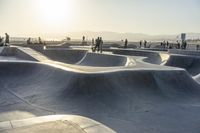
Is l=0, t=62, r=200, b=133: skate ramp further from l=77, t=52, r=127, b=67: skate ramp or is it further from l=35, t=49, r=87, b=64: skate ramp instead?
l=35, t=49, r=87, b=64: skate ramp

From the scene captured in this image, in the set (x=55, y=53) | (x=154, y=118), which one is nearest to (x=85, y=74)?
(x=154, y=118)

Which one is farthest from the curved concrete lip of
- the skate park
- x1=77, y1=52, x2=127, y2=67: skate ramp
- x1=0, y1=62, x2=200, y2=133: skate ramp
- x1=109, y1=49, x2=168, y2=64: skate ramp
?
x1=109, y1=49, x2=168, y2=64: skate ramp

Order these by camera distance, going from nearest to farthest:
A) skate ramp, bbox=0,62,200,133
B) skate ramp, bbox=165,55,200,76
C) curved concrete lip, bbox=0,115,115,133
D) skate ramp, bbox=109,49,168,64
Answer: curved concrete lip, bbox=0,115,115,133 → skate ramp, bbox=0,62,200,133 → skate ramp, bbox=165,55,200,76 → skate ramp, bbox=109,49,168,64

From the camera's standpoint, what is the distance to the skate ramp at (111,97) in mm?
9367

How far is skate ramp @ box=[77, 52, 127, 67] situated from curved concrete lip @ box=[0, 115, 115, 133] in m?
13.1

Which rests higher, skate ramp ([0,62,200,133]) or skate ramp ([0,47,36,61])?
skate ramp ([0,47,36,61])

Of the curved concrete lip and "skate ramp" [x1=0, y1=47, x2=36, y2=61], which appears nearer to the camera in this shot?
the curved concrete lip

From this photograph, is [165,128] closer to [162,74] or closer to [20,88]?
[162,74]

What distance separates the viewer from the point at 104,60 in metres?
21.3

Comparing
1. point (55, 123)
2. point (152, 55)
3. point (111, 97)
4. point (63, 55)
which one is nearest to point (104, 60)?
point (63, 55)

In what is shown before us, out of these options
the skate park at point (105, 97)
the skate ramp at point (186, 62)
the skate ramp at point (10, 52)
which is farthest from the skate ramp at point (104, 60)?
the skate park at point (105, 97)

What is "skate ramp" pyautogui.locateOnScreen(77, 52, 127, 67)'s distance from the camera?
19.7 metres

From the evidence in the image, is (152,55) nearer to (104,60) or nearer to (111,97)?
(104,60)

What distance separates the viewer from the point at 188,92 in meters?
13.4
